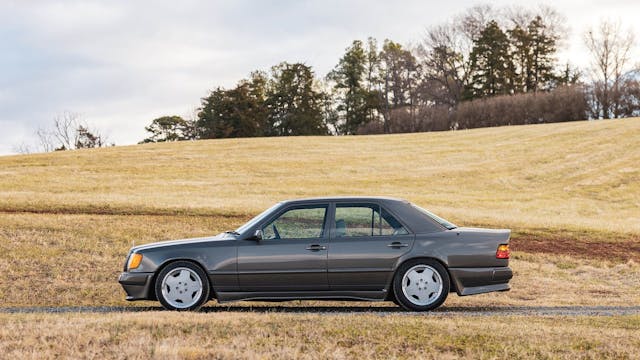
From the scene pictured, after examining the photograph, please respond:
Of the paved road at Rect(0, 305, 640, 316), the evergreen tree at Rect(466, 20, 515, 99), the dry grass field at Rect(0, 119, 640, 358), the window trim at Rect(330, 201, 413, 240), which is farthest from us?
the evergreen tree at Rect(466, 20, 515, 99)

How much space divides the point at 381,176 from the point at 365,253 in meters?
23.6

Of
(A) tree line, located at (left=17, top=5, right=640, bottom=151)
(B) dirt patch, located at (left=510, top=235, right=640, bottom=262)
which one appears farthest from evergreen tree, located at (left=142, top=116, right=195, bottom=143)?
(B) dirt patch, located at (left=510, top=235, right=640, bottom=262)

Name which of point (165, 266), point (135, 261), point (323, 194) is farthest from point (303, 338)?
point (323, 194)

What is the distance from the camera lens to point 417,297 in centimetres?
991

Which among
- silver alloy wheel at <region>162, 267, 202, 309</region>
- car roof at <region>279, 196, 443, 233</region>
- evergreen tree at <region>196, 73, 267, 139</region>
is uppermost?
evergreen tree at <region>196, 73, 267, 139</region>

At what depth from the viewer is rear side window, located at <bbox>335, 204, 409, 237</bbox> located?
1004cm

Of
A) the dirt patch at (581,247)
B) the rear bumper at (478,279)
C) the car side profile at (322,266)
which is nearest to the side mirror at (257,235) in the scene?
the car side profile at (322,266)

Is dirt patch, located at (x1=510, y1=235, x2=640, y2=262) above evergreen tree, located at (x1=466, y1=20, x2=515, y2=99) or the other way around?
the other way around

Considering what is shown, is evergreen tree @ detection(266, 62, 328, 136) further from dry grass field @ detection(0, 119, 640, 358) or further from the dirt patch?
the dirt patch

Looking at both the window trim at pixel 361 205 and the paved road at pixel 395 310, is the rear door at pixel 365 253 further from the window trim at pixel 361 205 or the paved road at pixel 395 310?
the paved road at pixel 395 310

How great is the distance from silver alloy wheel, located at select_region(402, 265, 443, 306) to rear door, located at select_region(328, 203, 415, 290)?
0.26m

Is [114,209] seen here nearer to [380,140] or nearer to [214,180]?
[214,180]

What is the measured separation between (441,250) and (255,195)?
1819 cm

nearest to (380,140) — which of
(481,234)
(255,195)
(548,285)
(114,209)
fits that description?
(255,195)
